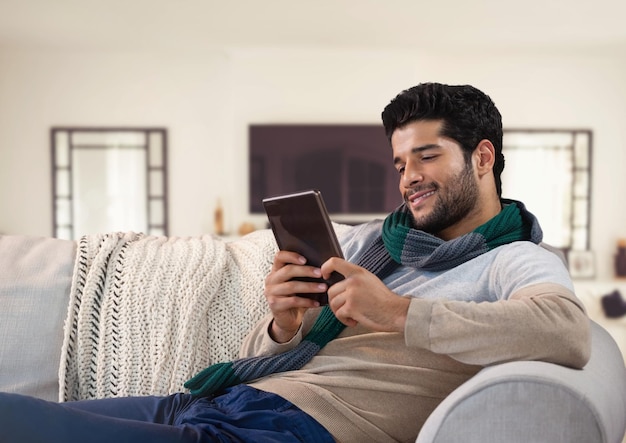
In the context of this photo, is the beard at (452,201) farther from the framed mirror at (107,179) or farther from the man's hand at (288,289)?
the framed mirror at (107,179)

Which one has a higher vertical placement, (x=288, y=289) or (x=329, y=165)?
(x=329, y=165)

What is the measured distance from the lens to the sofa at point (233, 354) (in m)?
1.04

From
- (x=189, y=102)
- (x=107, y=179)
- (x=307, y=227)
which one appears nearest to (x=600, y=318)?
(x=307, y=227)

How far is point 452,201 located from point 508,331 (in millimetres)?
498

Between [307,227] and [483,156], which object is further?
[483,156]

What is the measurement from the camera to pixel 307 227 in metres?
1.37

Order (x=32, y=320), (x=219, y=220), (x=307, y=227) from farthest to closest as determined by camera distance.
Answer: (x=219, y=220)
(x=32, y=320)
(x=307, y=227)

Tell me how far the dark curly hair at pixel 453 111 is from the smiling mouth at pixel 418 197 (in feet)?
0.40

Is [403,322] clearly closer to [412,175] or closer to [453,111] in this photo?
[412,175]

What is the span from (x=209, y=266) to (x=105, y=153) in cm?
555

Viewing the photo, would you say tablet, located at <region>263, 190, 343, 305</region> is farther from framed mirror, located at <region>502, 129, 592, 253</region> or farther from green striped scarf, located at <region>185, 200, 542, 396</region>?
framed mirror, located at <region>502, 129, 592, 253</region>

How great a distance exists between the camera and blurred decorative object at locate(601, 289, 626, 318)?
468 centimetres

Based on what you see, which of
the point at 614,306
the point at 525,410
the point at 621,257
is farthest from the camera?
the point at 621,257

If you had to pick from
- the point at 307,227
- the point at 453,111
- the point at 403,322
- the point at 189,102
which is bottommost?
the point at 403,322
